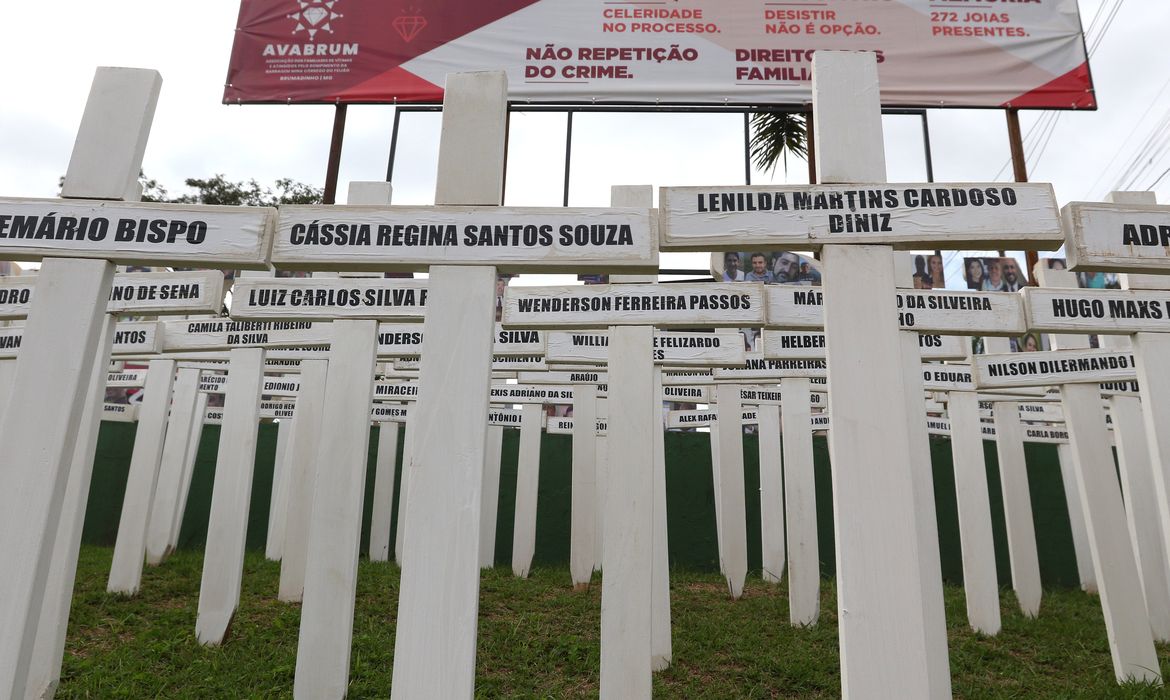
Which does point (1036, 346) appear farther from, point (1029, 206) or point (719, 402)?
point (1029, 206)

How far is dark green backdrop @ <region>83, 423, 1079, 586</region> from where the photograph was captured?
44.3 feet

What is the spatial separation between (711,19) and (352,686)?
30.1 ft

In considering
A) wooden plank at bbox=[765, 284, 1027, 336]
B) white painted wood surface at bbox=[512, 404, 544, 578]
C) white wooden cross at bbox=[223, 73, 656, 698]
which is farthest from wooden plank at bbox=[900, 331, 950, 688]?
white painted wood surface at bbox=[512, 404, 544, 578]

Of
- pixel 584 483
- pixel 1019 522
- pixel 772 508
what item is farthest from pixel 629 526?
pixel 1019 522

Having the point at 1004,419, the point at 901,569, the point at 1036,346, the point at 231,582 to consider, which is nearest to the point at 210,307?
the point at 231,582

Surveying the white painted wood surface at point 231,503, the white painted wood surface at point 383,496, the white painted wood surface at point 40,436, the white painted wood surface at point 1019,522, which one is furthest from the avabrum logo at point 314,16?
the white painted wood surface at point 1019,522

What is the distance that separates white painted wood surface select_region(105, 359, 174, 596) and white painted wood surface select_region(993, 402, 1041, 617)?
9.66 m

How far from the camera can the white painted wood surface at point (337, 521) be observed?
4.61 meters

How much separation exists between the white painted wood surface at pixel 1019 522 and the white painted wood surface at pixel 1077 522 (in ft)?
9.01

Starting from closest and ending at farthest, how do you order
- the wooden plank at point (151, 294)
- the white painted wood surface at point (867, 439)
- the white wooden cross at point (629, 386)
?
the white painted wood surface at point (867, 439) < the wooden plank at point (151, 294) < the white wooden cross at point (629, 386)

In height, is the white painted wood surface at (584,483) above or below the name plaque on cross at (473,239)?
below

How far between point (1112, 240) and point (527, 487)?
9071 mm

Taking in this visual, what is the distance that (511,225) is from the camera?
283cm

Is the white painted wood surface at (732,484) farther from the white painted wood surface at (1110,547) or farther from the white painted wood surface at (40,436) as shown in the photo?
the white painted wood surface at (40,436)
